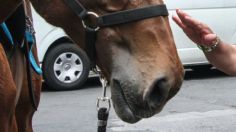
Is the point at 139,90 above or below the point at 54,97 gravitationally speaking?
above

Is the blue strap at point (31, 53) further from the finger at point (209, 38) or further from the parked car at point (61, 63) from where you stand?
the parked car at point (61, 63)

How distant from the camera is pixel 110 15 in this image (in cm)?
242

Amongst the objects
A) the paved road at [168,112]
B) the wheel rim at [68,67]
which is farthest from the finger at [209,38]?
the wheel rim at [68,67]

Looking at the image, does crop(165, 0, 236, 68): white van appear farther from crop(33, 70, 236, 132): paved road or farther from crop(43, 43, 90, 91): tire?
crop(43, 43, 90, 91): tire

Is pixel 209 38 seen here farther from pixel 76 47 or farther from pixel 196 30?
pixel 76 47

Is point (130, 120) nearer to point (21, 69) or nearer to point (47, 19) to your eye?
point (47, 19)

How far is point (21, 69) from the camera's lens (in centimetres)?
327

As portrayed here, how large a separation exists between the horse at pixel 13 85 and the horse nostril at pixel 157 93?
31.1 inches

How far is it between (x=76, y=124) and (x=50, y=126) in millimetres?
304

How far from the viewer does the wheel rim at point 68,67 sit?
10.0m

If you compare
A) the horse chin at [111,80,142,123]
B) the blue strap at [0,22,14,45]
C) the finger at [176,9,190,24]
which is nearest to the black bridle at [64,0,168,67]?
the horse chin at [111,80,142,123]

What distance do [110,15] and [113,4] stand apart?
5cm

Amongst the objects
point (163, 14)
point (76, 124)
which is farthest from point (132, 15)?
point (76, 124)

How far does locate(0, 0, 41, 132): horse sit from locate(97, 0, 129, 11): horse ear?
0.50 meters
